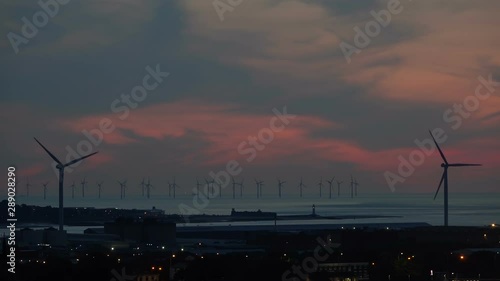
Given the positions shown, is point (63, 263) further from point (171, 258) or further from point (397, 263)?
point (397, 263)

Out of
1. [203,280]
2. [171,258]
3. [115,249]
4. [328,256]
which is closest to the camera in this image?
[203,280]

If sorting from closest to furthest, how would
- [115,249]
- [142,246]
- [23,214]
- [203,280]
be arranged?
[203,280] → [115,249] → [142,246] → [23,214]

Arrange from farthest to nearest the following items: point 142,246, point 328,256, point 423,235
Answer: point 423,235 → point 142,246 → point 328,256

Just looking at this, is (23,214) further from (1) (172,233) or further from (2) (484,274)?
(2) (484,274)

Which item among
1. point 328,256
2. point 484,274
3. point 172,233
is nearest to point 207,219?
point 172,233

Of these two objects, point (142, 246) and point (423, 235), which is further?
point (423, 235)

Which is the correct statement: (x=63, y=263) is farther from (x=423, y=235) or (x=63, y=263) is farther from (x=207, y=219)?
(x=207, y=219)

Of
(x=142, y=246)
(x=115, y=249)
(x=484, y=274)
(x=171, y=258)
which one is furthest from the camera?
(x=142, y=246)

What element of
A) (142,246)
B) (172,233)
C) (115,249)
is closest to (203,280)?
(115,249)

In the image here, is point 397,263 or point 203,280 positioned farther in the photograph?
point 397,263
